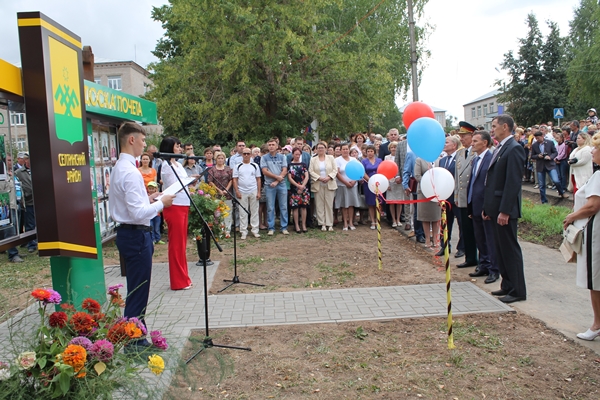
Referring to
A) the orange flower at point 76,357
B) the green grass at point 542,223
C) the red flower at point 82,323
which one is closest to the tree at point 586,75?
the green grass at point 542,223

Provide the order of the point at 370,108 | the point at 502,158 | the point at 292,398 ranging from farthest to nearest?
the point at 370,108, the point at 502,158, the point at 292,398

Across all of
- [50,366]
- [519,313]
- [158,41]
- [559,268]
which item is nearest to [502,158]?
[519,313]

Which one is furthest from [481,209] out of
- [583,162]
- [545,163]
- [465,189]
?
[545,163]

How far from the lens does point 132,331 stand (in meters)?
2.56

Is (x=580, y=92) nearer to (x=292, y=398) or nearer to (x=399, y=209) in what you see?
(x=399, y=209)

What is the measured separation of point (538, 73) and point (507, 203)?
3719cm

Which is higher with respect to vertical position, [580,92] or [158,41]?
[158,41]

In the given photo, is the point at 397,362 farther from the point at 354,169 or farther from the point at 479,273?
the point at 354,169

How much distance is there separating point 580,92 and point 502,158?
37373 millimetres

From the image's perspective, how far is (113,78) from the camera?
6234 cm

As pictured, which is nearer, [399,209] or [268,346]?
[268,346]

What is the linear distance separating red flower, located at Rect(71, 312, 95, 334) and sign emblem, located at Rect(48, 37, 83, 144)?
2410 millimetres

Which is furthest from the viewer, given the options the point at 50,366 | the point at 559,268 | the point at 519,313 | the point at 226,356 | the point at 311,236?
the point at 311,236

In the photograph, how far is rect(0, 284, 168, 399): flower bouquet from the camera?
223 cm
